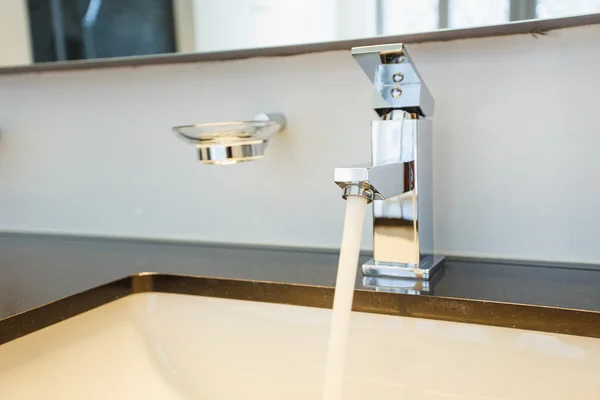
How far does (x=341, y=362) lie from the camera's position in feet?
1.65

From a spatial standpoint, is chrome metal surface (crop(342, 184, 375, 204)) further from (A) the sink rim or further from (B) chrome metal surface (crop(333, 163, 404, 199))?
(A) the sink rim

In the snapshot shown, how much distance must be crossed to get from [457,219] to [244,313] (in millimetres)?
301

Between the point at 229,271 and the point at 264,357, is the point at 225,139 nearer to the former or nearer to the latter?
the point at 229,271

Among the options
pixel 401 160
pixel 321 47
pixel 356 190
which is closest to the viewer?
pixel 356 190

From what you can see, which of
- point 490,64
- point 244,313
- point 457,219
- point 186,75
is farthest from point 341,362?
point 186,75

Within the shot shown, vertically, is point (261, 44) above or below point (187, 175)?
above

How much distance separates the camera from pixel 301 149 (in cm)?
80

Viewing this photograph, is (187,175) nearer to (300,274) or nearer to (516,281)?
(300,274)

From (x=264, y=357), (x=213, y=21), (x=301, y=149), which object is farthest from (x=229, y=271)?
(x=213, y=21)

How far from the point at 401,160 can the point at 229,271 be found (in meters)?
0.25

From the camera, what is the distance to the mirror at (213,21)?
0.65 metres

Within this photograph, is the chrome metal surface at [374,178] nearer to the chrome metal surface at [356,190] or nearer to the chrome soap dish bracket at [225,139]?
the chrome metal surface at [356,190]

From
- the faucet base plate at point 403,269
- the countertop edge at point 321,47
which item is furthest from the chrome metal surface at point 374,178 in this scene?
the countertop edge at point 321,47

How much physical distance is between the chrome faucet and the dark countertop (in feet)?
0.13
